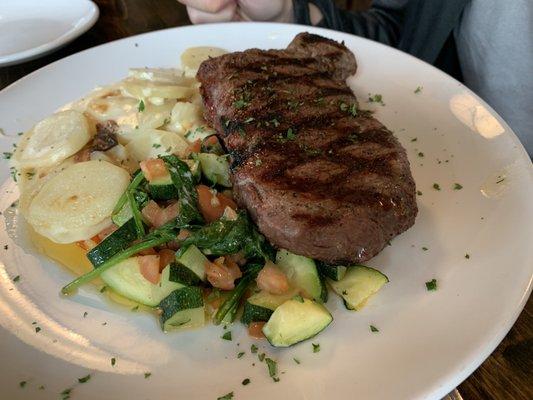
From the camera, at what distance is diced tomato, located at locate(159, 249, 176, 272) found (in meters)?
2.17

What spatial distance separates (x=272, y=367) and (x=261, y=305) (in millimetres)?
273

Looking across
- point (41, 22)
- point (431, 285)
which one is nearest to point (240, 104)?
point (431, 285)

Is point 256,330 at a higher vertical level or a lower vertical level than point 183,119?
lower

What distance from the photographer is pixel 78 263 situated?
7.66 feet

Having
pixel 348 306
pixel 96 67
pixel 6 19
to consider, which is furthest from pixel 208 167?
pixel 6 19

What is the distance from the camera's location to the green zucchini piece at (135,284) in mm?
2051

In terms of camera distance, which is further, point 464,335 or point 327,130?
point 327,130

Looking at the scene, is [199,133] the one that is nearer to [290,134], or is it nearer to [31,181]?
[290,134]

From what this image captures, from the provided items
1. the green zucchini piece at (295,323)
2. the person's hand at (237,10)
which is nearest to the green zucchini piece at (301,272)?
the green zucchini piece at (295,323)

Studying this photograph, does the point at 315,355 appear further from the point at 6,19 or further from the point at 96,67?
the point at 6,19

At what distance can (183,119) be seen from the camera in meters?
2.85

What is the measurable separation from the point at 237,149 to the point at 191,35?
4.94 feet

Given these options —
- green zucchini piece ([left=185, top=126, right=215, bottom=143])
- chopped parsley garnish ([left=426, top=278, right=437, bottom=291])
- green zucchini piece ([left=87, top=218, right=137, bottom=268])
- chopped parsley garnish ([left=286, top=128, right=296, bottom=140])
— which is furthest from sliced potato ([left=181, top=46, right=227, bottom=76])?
chopped parsley garnish ([left=426, top=278, right=437, bottom=291])

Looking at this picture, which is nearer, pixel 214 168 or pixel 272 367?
pixel 272 367
